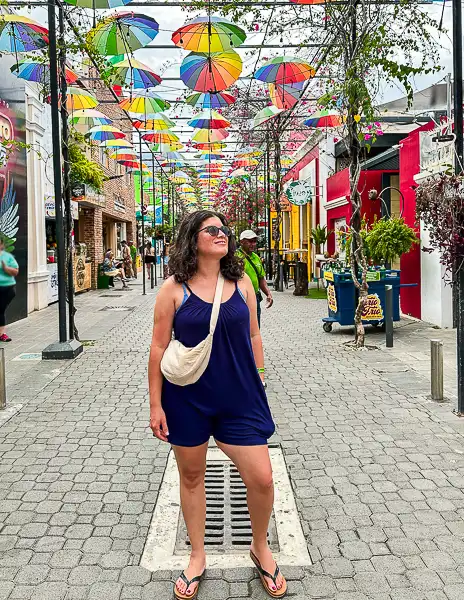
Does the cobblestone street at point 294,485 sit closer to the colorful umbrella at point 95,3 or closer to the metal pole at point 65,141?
the metal pole at point 65,141

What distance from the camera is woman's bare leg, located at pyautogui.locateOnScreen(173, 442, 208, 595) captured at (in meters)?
3.05

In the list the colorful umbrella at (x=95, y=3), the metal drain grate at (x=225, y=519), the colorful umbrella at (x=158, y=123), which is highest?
the colorful umbrella at (x=158, y=123)

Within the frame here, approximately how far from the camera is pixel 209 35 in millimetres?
10250

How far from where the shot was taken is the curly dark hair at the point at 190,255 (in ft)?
10.2

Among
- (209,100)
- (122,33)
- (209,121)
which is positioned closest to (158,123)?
(209,121)

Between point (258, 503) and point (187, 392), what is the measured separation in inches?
24.2

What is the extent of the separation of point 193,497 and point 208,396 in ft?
1.72

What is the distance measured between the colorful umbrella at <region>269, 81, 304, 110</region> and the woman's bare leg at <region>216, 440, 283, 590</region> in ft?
41.9

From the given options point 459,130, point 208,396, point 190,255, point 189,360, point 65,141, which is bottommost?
point 208,396

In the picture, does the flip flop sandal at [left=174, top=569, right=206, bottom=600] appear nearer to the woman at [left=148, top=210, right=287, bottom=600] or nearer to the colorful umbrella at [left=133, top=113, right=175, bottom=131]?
the woman at [left=148, top=210, right=287, bottom=600]

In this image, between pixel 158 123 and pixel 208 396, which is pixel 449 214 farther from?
pixel 158 123

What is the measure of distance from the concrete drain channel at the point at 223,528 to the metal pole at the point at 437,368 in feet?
7.98

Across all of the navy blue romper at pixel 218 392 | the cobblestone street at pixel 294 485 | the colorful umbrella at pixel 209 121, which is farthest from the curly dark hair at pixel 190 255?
the colorful umbrella at pixel 209 121

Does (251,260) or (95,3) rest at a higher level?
(95,3)
